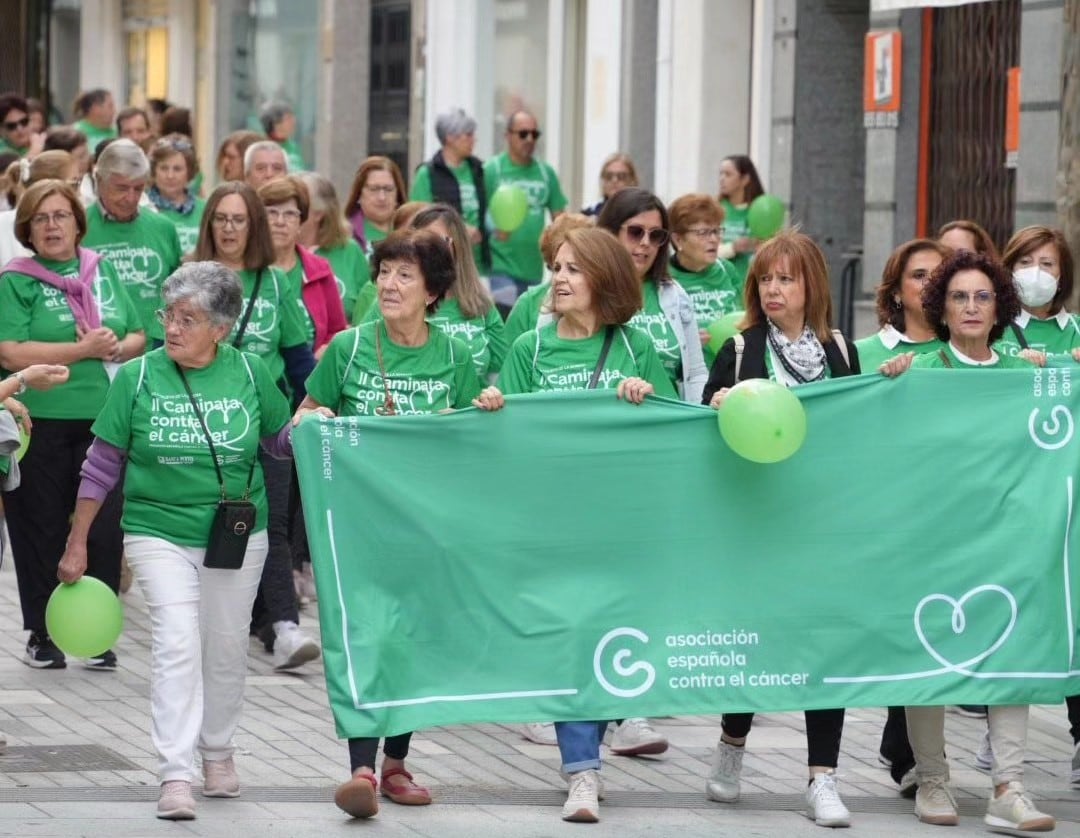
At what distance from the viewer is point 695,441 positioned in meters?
7.86

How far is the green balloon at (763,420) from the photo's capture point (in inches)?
295

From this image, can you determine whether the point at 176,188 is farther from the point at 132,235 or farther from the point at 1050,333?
the point at 1050,333

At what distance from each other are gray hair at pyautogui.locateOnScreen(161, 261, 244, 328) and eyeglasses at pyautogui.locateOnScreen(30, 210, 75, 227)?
2.12m

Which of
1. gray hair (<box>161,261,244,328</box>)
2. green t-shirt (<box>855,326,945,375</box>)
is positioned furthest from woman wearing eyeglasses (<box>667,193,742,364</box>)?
gray hair (<box>161,261,244,328</box>)

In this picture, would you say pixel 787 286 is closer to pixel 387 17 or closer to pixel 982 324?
pixel 982 324

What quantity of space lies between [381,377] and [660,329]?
1651 millimetres

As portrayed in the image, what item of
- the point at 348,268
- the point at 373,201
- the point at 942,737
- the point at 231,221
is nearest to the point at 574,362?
the point at 942,737

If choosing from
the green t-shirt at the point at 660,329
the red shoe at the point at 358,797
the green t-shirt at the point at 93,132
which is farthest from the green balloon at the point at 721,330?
the green t-shirt at the point at 93,132

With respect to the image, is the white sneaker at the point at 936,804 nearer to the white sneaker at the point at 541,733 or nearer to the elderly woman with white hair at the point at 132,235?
the white sneaker at the point at 541,733

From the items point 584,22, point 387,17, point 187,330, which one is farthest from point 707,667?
point 387,17

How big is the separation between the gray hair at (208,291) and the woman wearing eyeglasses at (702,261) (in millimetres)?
3614

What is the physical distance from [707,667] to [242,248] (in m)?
3.36

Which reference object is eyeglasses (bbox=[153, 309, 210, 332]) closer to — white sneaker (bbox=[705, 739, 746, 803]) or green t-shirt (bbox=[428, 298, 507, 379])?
white sneaker (bbox=[705, 739, 746, 803])

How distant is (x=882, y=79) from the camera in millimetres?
17266
